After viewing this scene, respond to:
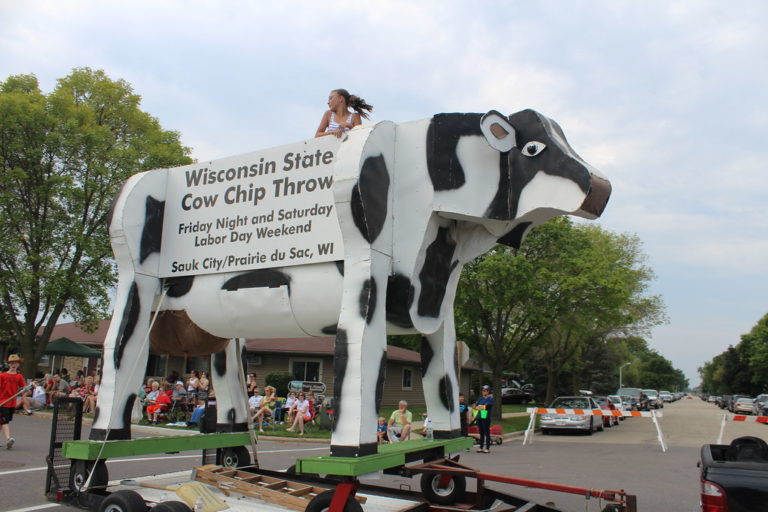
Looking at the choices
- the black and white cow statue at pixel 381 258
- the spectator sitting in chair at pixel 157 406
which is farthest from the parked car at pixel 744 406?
the black and white cow statue at pixel 381 258

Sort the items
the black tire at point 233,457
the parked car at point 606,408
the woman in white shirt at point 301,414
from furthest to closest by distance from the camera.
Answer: the parked car at point 606,408 → the woman in white shirt at point 301,414 → the black tire at point 233,457

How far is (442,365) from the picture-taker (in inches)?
224

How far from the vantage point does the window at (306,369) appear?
30.1 m

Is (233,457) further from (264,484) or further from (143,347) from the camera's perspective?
(143,347)

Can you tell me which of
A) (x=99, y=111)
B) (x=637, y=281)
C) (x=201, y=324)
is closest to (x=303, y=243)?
(x=201, y=324)

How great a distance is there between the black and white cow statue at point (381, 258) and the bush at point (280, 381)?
74.8ft

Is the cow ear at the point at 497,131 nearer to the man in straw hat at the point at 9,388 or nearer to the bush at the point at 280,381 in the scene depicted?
the man in straw hat at the point at 9,388

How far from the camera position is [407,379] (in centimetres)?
3466

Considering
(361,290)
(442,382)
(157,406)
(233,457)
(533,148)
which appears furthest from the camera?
(157,406)

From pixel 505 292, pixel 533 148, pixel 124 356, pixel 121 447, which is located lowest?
pixel 121 447

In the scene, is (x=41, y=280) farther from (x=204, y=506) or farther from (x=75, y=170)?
(x=204, y=506)

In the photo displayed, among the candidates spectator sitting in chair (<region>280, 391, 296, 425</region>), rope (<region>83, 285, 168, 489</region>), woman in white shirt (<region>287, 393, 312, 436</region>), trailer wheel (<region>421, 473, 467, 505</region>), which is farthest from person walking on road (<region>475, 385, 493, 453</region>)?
rope (<region>83, 285, 168, 489</region>)

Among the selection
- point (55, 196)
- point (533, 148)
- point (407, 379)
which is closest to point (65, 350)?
point (55, 196)

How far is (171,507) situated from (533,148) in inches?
153
